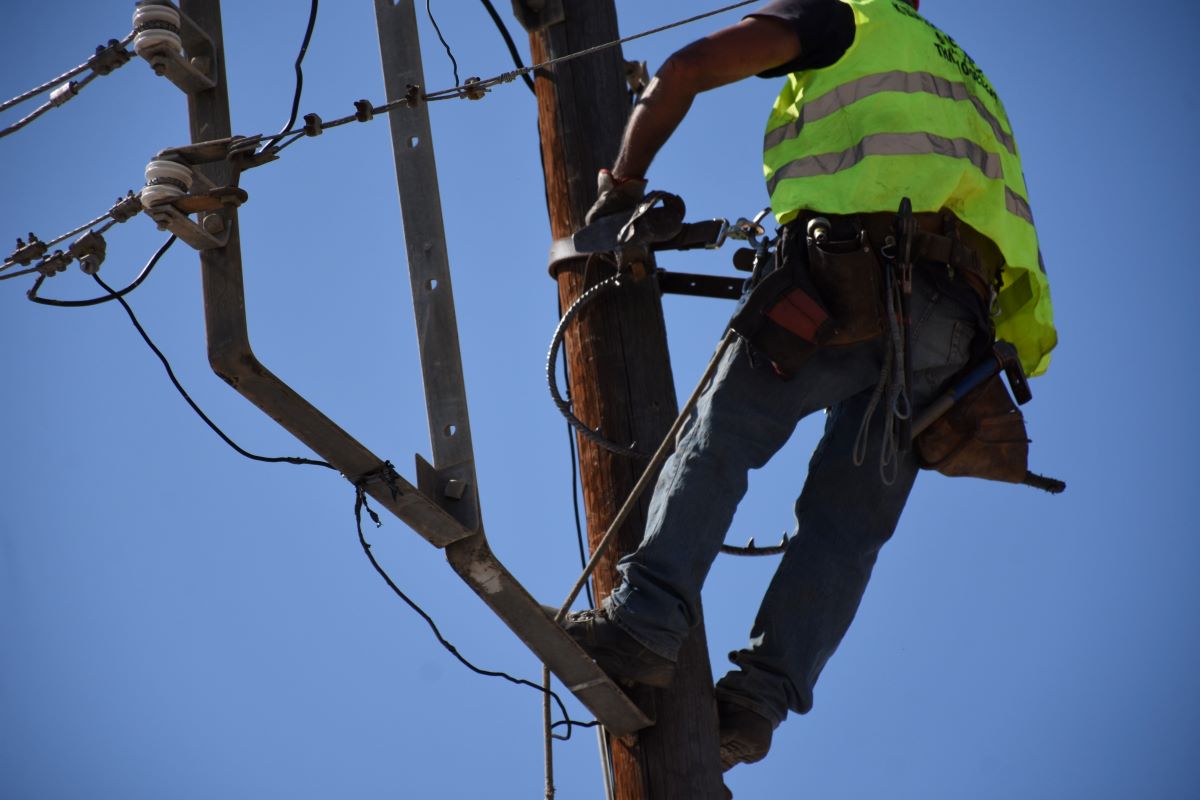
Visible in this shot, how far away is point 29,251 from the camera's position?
5062 millimetres

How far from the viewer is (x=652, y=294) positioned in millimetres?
4883

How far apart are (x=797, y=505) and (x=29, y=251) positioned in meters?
2.32

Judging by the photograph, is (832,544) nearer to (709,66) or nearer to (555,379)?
(555,379)

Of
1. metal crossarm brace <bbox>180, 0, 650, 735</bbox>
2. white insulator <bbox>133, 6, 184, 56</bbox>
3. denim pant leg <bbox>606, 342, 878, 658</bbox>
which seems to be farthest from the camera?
denim pant leg <bbox>606, 342, 878, 658</bbox>

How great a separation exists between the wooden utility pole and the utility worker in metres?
0.13

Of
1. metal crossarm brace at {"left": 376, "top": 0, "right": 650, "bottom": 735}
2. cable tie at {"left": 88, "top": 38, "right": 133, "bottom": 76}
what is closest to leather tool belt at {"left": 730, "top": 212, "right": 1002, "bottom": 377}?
metal crossarm brace at {"left": 376, "top": 0, "right": 650, "bottom": 735}

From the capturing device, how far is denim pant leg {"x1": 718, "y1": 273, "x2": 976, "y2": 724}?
15.0 ft

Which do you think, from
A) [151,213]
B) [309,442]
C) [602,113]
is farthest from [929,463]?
[151,213]

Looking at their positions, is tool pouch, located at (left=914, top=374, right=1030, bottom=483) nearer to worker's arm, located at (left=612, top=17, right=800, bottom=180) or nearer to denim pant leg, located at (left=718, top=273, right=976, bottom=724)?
denim pant leg, located at (left=718, top=273, right=976, bottom=724)

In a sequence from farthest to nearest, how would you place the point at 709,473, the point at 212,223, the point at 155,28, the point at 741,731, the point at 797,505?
the point at 797,505 < the point at 741,731 < the point at 709,473 < the point at 155,28 < the point at 212,223

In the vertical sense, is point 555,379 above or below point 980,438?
above

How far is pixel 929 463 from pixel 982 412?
0.66ft

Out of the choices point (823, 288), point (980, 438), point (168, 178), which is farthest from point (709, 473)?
point (168, 178)

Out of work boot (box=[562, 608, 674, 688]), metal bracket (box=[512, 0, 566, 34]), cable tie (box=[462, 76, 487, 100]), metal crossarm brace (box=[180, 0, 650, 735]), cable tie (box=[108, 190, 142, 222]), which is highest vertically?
metal bracket (box=[512, 0, 566, 34])
